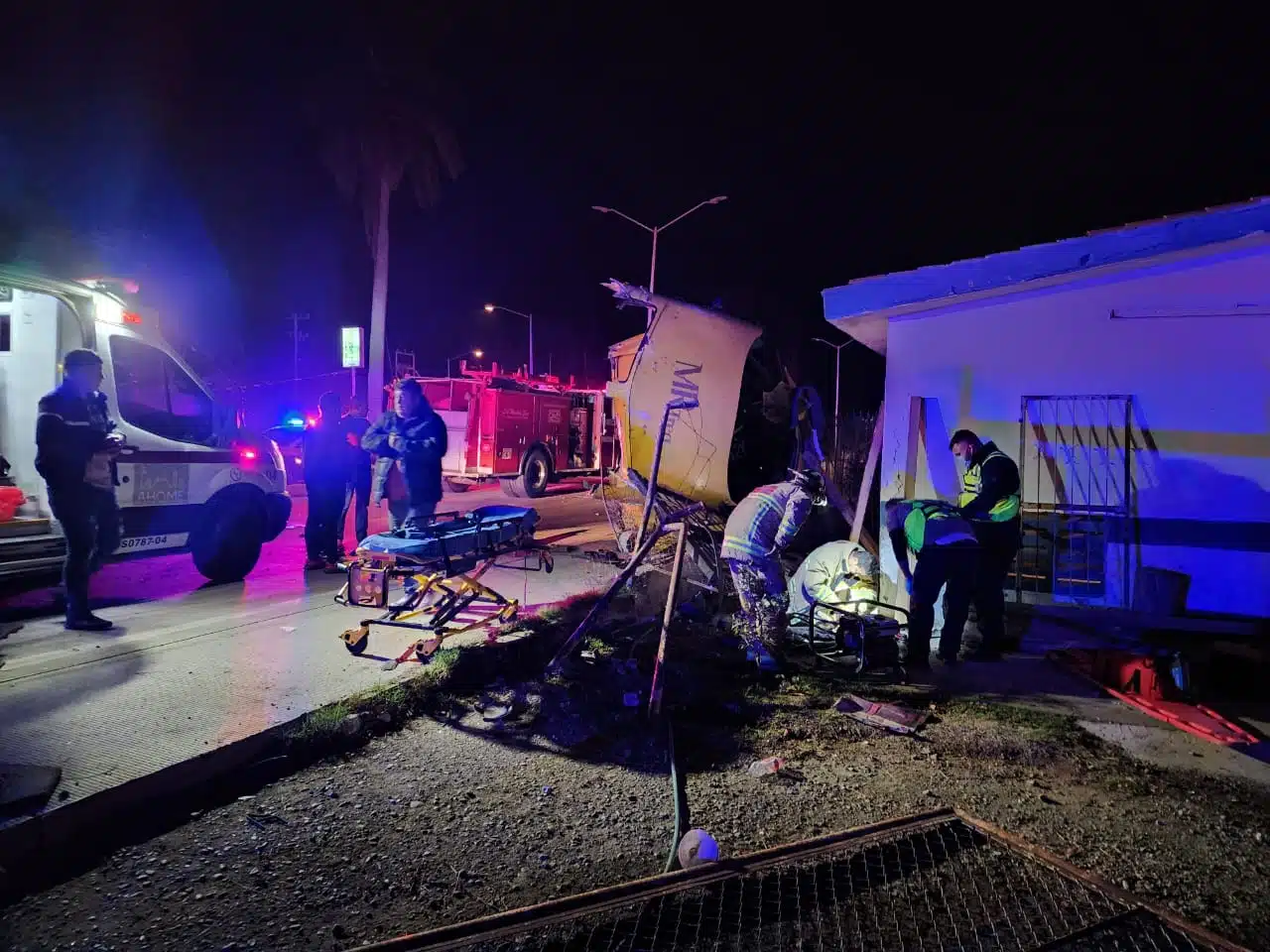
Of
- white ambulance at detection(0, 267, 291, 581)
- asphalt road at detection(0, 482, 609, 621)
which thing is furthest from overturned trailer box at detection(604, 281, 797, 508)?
white ambulance at detection(0, 267, 291, 581)

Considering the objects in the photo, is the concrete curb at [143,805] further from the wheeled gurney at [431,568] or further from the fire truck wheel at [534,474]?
the fire truck wheel at [534,474]

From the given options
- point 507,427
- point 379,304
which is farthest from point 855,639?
point 379,304

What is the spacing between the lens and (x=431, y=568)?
529cm

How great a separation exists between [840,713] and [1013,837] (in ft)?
5.12

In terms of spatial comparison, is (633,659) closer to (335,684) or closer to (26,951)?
(335,684)

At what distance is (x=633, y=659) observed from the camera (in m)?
5.43

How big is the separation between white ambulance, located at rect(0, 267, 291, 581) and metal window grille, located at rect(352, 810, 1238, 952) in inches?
226

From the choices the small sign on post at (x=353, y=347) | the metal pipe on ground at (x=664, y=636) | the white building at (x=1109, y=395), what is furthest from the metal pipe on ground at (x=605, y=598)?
the small sign on post at (x=353, y=347)

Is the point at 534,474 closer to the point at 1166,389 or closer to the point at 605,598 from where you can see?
the point at 605,598

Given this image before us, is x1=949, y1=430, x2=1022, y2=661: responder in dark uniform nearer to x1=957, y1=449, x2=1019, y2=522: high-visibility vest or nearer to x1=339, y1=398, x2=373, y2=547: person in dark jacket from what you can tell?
x1=957, y1=449, x2=1019, y2=522: high-visibility vest

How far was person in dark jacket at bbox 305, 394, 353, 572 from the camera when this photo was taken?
8258mm

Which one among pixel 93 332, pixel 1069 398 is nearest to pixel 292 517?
pixel 93 332

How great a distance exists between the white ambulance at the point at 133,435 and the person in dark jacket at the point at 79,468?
0.69m

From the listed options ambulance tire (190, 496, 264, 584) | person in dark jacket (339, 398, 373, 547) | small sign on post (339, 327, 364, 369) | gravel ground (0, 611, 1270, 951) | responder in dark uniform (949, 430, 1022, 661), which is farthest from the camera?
small sign on post (339, 327, 364, 369)
